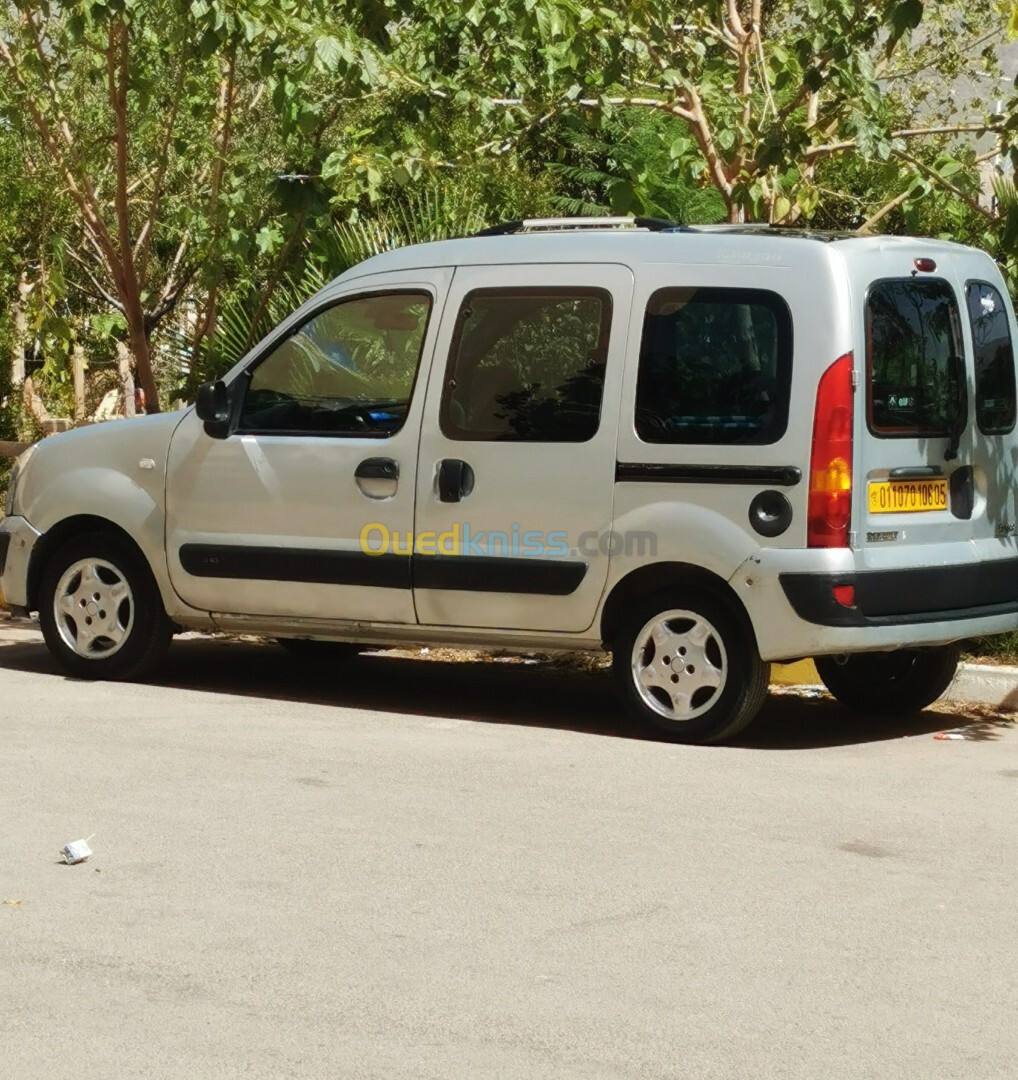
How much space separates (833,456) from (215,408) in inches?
115

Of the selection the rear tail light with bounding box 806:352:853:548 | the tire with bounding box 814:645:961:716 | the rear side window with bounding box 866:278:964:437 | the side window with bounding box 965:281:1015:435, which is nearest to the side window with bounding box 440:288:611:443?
the rear tail light with bounding box 806:352:853:548

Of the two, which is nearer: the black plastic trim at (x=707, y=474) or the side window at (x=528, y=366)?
the black plastic trim at (x=707, y=474)

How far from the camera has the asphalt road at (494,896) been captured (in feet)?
15.4

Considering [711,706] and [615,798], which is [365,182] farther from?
[615,798]

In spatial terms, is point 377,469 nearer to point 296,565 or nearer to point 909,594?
point 296,565

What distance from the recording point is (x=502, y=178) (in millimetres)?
15172

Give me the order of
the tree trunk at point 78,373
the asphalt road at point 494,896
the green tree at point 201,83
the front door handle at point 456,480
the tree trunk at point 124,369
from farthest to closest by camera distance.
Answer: the tree trunk at point 124,369 → the tree trunk at point 78,373 → the green tree at point 201,83 → the front door handle at point 456,480 → the asphalt road at point 494,896

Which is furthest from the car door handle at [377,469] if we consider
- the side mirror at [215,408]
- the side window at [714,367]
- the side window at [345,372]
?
the side window at [714,367]

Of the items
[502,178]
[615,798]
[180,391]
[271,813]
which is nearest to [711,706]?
[615,798]

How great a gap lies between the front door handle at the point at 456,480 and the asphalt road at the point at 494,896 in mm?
995

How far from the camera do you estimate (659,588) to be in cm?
868

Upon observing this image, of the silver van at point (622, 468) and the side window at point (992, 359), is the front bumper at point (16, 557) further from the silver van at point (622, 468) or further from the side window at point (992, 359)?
the side window at point (992, 359)

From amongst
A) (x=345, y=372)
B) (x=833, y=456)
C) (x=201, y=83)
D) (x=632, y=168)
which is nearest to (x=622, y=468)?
(x=833, y=456)

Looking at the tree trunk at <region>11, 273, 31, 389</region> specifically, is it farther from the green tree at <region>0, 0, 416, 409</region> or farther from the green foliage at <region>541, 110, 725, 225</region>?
the green foliage at <region>541, 110, 725, 225</region>
